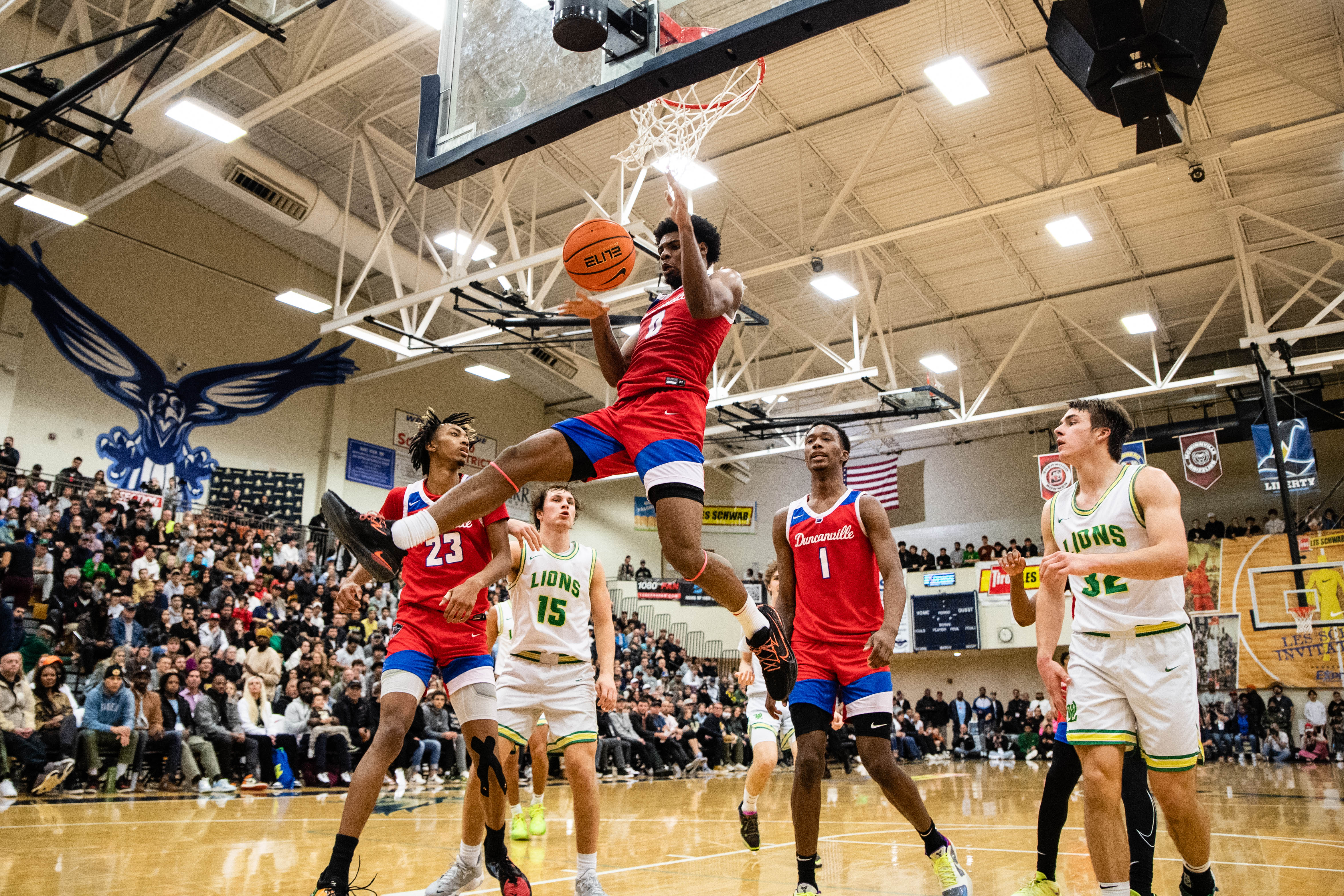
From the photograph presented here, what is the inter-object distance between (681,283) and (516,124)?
5.26ft

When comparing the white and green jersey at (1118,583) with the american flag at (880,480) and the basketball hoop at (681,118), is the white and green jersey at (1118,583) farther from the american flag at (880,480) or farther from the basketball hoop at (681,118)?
the american flag at (880,480)

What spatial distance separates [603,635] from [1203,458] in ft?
62.3

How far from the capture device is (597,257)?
178 inches

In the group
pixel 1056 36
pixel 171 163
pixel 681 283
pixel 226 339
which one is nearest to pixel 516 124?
pixel 681 283

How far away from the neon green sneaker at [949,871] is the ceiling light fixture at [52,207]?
15238 mm

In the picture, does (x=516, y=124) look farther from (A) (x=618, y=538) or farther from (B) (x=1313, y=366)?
(A) (x=618, y=538)

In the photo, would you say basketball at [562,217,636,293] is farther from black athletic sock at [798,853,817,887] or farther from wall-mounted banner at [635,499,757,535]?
wall-mounted banner at [635,499,757,535]

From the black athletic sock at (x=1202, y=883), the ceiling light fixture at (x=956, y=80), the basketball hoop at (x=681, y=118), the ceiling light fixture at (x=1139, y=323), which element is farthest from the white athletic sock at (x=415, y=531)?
the ceiling light fixture at (x=1139, y=323)

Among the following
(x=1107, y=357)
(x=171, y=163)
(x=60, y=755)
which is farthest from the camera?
(x=1107, y=357)

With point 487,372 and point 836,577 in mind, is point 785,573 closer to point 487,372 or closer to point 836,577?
point 836,577

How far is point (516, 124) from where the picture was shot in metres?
5.11

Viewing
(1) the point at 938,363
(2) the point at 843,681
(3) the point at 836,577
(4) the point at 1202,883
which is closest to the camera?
(4) the point at 1202,883

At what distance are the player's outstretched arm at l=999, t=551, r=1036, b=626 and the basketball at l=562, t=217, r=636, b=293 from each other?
2190 millimetres

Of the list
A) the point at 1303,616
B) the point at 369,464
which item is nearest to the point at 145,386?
the point at 369,464
